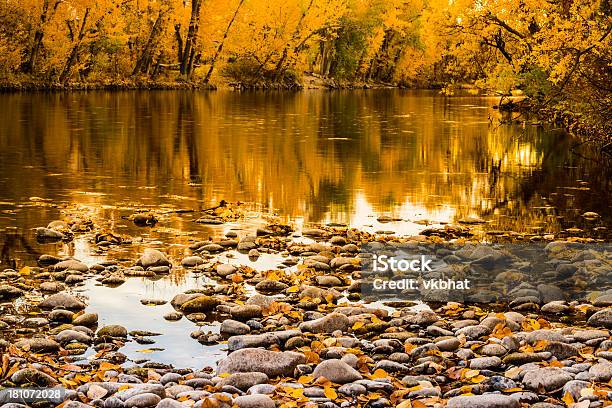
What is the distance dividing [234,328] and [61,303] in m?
1.94

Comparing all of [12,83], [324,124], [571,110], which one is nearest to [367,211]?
Answer: [571,110]

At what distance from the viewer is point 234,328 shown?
8.41m

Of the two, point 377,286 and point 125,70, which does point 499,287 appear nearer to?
point 377,286

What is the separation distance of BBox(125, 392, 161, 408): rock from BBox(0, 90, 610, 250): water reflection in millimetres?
7816

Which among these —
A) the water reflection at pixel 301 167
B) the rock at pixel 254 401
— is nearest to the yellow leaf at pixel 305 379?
the rock at pixel 254 401

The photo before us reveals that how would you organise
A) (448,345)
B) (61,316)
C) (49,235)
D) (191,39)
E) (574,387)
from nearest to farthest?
(574,387), (448,345), (61,316), (49,235), (191,39)

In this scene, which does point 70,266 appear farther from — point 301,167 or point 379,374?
point 301,167

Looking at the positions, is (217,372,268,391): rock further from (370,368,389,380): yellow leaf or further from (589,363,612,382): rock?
(589,363,612,382): rock

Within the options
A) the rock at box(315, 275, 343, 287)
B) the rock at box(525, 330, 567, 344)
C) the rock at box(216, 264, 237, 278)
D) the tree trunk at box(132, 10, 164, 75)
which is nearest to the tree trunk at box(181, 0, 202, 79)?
the tree trunk at box(132, 10, 164, 75)

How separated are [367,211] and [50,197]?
5856 mm

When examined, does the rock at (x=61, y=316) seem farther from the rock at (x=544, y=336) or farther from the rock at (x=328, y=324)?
the rock at (x=544, y=336)

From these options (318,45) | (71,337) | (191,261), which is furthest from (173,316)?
(318,45)

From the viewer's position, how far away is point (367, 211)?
1594 centimetres

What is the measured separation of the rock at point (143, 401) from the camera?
20.8 feet
